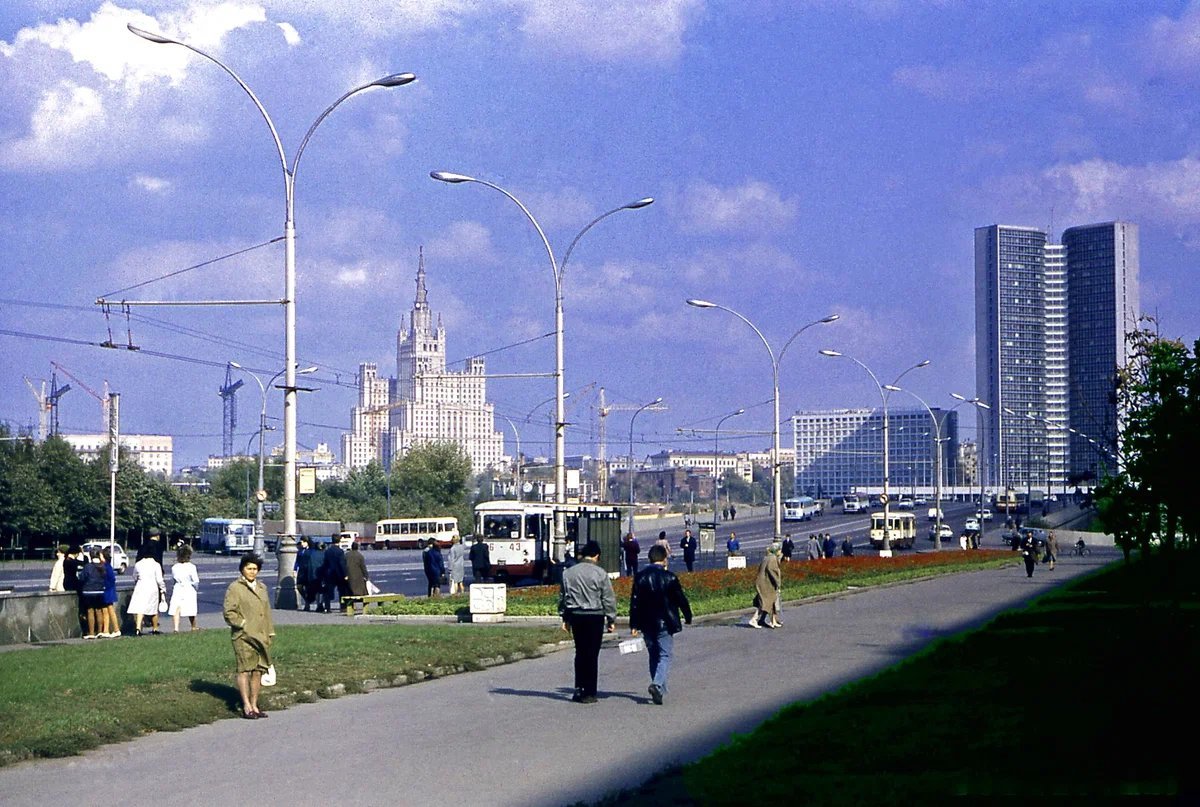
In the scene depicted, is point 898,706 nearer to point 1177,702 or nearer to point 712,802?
point 1177,702

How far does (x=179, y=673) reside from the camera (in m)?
16.7

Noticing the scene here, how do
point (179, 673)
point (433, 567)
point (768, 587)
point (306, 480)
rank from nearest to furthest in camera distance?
point (179, 673)
point (768, 587)
point (306, 480)
point (433, 567)

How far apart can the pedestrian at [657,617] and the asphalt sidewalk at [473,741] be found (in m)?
0.34

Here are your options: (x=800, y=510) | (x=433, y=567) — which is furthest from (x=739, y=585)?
(x=800, y=510)

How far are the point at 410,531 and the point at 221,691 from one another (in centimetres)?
7880

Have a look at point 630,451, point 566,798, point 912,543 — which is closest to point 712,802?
point 566,798

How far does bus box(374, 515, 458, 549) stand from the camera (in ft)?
304

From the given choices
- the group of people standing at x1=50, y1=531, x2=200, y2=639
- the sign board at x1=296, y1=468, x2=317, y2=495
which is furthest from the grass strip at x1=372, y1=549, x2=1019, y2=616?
the group of people standing at x1=50, y1=531, x2=200, y2=639

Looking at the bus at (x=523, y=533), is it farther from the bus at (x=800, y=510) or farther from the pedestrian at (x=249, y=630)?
the bus at (x=800, y=510)

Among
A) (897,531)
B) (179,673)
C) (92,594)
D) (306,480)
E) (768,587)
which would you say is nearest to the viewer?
(179,673)

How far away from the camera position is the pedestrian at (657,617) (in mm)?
15203

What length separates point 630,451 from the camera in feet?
398

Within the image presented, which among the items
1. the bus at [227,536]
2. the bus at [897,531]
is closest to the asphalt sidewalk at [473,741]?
the bus at [897,531]

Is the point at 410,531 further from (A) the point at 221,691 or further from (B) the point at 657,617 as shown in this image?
(B) the point at 657,617
